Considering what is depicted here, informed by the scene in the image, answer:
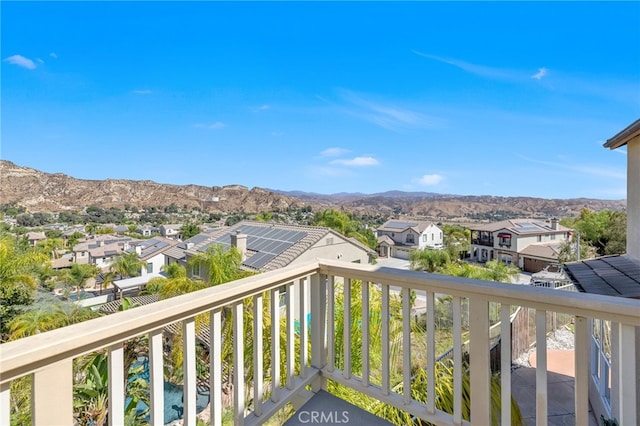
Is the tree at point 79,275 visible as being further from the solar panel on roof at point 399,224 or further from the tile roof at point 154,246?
the solar panel on roof at point 399,224

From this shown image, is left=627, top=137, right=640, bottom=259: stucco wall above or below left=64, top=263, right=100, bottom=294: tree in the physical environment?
above

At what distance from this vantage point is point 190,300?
1226mm

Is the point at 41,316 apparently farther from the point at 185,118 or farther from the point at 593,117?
the point at 593,117

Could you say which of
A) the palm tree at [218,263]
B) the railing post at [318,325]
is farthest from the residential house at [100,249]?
the railing post at [318,325]

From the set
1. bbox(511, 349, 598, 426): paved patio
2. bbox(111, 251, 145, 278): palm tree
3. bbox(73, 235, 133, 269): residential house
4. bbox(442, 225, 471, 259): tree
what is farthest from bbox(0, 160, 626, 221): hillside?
bbox(442, 225, 471, 259): tree

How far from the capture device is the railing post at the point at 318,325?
195cm

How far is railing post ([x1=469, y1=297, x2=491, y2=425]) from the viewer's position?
1418mm

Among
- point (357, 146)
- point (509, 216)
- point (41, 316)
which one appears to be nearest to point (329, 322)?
point (41, 316)

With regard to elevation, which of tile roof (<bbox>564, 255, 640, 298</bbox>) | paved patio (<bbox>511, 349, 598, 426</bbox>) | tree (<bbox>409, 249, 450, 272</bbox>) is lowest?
tree (<bbox>409, 249, 450, 272</bbox>)

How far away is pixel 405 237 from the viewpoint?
79.7 feet

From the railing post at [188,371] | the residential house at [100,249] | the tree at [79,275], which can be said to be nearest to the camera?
the railing post at [188,371]

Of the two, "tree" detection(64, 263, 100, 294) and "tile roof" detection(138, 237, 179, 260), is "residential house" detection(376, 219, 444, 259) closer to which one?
"tile roof" detection(138, 237, 179, 260)

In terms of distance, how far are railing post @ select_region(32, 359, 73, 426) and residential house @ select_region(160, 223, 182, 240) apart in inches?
420

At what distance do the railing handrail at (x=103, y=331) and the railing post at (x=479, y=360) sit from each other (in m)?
1.02
